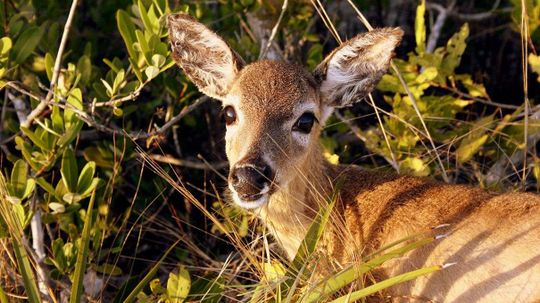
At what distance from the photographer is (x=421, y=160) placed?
6453 mm

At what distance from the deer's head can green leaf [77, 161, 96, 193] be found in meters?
0.90

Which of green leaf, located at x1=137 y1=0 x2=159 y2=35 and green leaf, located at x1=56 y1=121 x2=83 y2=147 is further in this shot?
green leaf, located at x1=137 y1=0 x2=159 y2=35

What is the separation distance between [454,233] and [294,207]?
1049 mm

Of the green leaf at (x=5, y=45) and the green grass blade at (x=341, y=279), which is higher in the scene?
the green leaf at (x=5, y=45)

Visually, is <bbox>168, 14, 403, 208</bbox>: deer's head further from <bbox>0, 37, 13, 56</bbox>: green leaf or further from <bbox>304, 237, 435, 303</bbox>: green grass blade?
<bbox>0, 37, 13, 56</bbox>: green leaf

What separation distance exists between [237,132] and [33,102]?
1685mm

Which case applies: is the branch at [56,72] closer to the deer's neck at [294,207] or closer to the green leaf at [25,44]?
the green leaf at [25,44]

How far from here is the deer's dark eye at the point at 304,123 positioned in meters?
5.27

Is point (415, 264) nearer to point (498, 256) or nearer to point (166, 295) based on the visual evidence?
point (498, 256)

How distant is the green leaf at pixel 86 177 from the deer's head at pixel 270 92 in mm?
897

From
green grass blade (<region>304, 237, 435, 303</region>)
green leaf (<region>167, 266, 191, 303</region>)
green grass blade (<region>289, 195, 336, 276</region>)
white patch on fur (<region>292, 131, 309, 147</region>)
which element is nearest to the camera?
green grass blade (<region>304, 237, 435, 303</region>)

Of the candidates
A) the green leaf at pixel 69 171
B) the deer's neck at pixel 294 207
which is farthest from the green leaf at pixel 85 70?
the deer's neck at pixel 294 207

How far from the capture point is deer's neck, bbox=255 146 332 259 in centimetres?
526

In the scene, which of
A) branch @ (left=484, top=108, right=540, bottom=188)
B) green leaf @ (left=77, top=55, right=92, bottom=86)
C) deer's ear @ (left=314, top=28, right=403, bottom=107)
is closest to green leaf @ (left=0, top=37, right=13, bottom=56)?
green leaf @ (left=77, top=55, right=92, bottom=86)
